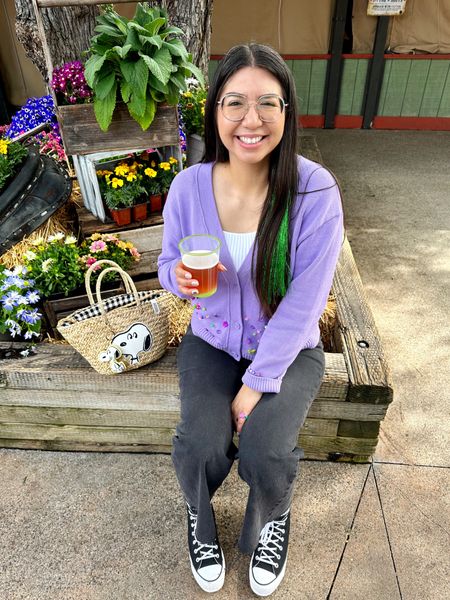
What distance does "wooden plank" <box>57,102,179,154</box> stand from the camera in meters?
2.46

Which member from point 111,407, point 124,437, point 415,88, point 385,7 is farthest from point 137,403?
point 415,88

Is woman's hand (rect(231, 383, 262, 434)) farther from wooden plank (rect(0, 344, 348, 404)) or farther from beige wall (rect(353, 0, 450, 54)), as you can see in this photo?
beige wall (rect(353, 0, 450, 54))

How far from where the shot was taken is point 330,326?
8.53 feet

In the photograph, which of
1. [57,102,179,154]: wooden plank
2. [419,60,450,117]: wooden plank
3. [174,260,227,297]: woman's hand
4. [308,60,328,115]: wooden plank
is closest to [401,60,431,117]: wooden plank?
[419,60,450,117]: wooden plank

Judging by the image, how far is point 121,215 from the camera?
108 inches

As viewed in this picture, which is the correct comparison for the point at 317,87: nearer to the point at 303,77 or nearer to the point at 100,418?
the point at 303,77

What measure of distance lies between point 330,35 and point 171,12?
3.22 meters

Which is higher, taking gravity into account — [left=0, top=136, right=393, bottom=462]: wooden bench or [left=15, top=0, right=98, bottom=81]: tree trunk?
[left=15, top=0, right=98, bottom=81]: tree trunk

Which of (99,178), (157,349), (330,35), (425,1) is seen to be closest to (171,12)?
(99,178)

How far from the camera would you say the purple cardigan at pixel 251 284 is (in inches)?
64.4

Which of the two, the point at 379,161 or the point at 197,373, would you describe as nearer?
the point at 197,373

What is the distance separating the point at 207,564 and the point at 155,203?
1.88 meters

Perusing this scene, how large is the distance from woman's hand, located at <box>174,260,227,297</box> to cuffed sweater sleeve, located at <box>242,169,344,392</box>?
269 mm

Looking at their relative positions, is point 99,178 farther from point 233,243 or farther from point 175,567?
point 175,567
